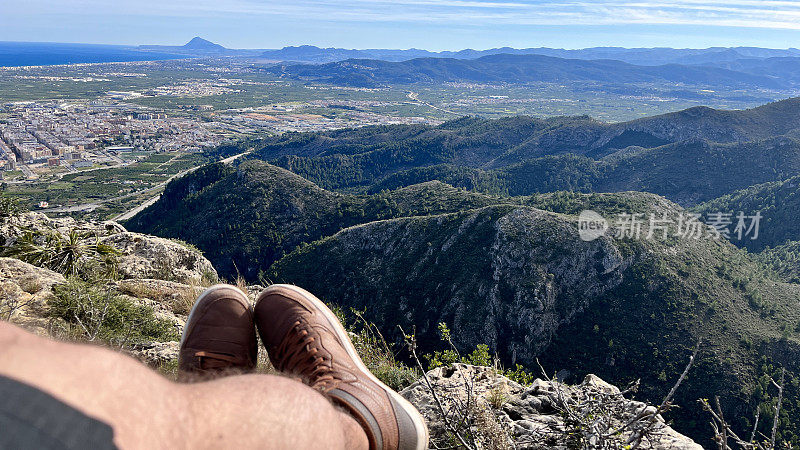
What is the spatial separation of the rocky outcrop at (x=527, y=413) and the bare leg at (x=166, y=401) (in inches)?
56.6

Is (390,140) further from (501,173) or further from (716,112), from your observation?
(716,112)

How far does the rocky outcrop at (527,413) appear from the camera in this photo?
3.26m

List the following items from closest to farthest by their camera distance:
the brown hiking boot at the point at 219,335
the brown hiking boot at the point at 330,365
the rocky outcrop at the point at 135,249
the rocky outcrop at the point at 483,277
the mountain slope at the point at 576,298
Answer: the brown hiking boot at the point at 330,365 < the brown hiking boot at the point at 219,335 < the rocky outcrop at the point at 135,249 < the mountain slope at the point at 576,298 < the rocky outcrop at the point at 483,277

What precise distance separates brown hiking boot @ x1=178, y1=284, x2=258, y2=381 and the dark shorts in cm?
230

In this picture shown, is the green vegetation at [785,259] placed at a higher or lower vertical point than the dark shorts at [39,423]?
lower

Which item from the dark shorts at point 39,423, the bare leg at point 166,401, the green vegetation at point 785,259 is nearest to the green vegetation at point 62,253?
the bare leg at point 166,401

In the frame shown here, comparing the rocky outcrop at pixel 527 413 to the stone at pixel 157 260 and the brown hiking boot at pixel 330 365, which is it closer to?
the brown hiking boot at pixel 330 365

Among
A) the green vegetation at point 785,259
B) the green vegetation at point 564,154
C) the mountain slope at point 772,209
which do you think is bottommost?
the green vegetation at point 785,259

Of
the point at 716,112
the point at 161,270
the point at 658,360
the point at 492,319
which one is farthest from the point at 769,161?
the point at 161,270

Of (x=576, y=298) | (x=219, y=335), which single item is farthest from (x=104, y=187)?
(x=219, y=335)

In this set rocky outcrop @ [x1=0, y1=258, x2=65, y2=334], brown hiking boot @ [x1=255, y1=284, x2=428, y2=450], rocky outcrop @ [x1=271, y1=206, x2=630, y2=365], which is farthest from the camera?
rocky outcrop @ [x1=271, y1=206, x2=630, y2=365]

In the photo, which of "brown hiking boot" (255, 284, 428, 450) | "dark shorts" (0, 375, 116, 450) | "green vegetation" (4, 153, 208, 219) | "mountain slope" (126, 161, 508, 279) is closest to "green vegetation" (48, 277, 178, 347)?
"brown hiking boot" (255, 284, 428, 450)

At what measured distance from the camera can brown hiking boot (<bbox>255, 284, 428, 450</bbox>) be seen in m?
2.76

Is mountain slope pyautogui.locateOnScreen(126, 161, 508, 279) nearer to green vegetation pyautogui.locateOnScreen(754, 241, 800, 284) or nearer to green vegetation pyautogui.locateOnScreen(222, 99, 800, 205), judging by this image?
green vegetation pyautogui.locateOnScreen(754, 241, 800, 284)
